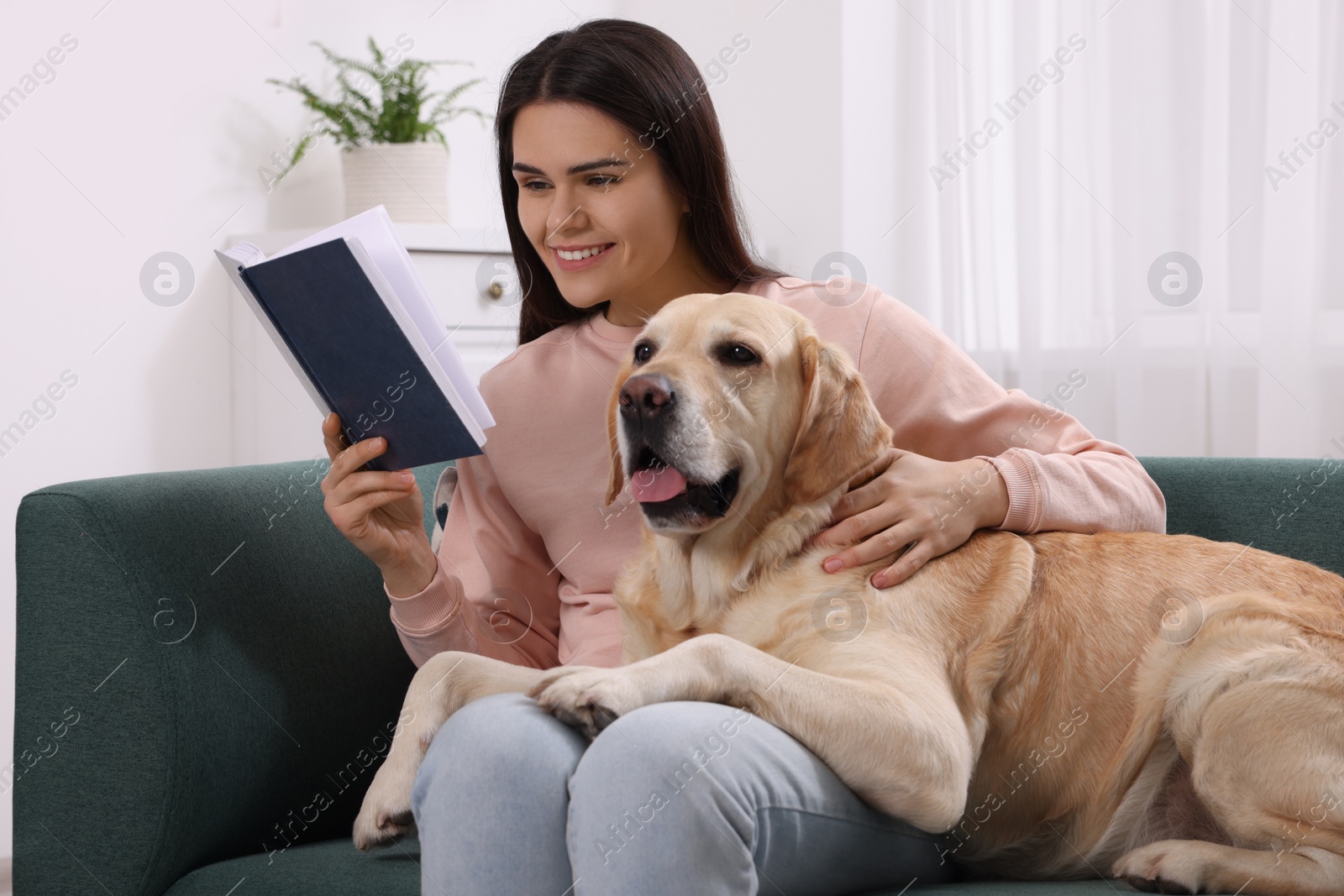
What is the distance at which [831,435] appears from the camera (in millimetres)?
1550

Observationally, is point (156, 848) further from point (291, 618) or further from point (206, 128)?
point (206, 128)

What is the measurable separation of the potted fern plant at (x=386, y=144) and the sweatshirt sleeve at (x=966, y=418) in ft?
6.41

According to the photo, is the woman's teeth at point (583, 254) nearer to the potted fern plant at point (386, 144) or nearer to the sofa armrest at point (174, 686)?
the sofa armrest at point (174, 686)

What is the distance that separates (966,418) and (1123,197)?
1510 mm

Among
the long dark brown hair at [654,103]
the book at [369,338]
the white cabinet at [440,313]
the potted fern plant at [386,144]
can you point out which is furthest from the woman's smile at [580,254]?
the potted fern plant at [386,144]

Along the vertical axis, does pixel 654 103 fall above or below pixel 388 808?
above

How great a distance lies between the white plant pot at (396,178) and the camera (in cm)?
338

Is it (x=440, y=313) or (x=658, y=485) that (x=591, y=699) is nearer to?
(x=658, y=485)

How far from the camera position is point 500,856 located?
1.23 meters

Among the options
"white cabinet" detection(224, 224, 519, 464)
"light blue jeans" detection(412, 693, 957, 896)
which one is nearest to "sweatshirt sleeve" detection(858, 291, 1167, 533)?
"light blue jeans" detection(412, 693, 957, 896)

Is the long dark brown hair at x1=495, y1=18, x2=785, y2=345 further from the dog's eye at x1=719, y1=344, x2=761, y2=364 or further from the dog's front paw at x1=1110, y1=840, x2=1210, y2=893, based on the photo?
the dog's front paw at x1=1110, y1=840, x2=1210, y2=893

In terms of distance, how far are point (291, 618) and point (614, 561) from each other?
0.52 m

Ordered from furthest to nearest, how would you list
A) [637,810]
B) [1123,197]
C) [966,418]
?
1. [1123,197]
2. [966,418]
3. [637,810]


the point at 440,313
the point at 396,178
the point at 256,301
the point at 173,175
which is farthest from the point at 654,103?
the point at 173,175
